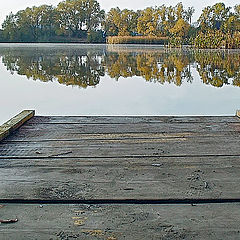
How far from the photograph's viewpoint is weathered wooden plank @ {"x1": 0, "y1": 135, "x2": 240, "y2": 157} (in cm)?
128

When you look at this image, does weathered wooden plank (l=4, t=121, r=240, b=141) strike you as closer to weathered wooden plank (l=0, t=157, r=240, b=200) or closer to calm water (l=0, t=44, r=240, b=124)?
weathered wooden plank (l=0, t=157, r=240, b=200)

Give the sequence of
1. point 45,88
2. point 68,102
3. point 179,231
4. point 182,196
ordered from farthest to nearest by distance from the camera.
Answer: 1. point 45,88
2. point 68,102
3. point 182,196
4. point 179,231

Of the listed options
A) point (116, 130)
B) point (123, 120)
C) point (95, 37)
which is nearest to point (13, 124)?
point (116, 130)

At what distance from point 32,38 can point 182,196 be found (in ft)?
99.7

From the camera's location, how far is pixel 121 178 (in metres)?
1.03

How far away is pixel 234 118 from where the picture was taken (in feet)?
6.41

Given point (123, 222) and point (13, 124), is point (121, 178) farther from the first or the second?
point (13, 124)

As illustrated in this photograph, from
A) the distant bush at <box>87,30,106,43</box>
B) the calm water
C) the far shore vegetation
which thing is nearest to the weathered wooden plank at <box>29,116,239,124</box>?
the calm water

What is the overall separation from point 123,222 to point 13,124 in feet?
3.33

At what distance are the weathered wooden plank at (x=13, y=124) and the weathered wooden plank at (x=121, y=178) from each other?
33 cm

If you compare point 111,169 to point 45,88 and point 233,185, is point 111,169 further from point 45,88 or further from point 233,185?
point 45,88

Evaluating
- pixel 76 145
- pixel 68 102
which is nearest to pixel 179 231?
pixel 76 145

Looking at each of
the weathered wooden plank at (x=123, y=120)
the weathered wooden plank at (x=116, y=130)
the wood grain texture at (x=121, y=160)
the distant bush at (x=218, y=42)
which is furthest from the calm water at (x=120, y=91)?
the distant bush at (x=218, y=42)

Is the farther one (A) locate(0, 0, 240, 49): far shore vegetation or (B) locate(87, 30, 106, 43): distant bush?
(B) locate(87, 30, 106, 43): distant bush
